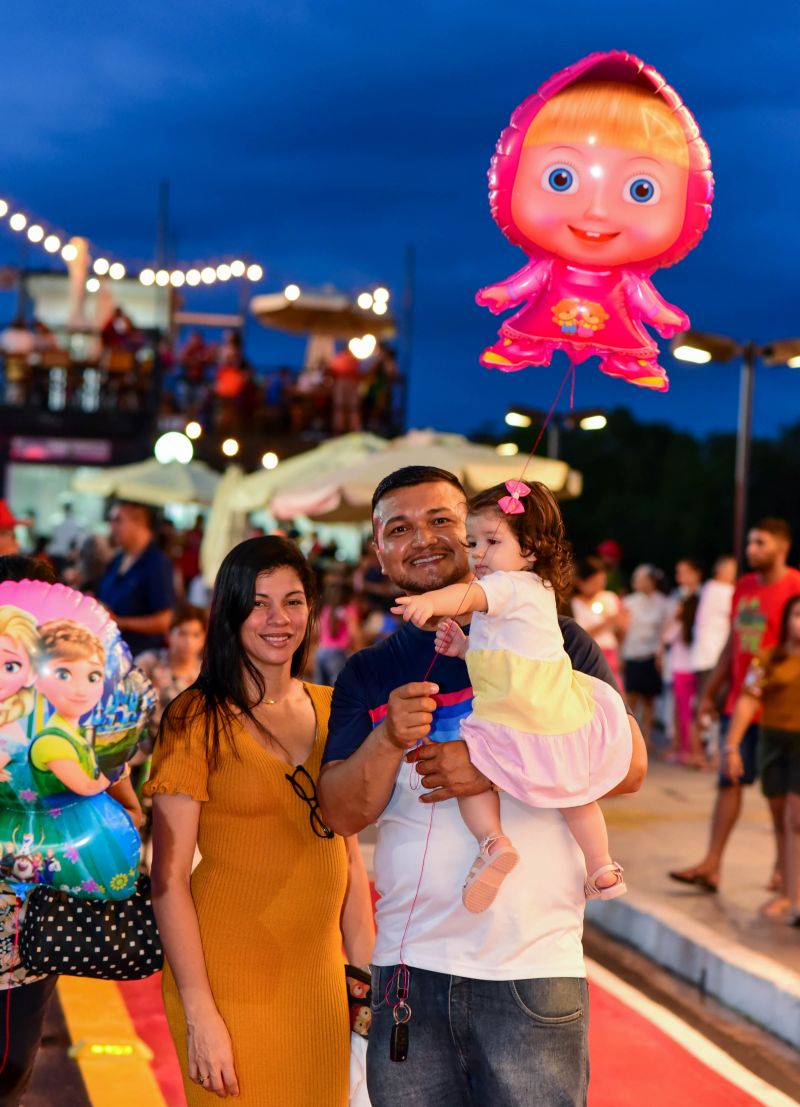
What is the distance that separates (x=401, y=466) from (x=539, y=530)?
415 inches

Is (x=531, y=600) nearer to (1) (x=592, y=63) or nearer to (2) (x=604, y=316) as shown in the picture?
(2) (x=604, y=316)

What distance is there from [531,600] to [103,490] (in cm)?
1683

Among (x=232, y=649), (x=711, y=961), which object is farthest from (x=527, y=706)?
(x=711, y=961)

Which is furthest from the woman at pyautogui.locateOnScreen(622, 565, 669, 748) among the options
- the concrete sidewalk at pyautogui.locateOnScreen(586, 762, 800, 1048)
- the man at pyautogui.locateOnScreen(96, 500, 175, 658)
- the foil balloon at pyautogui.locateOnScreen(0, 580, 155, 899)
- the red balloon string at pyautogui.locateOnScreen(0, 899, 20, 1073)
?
the foil balloon at pyautogui.locateOnScreen(0, 580, 155, 899)

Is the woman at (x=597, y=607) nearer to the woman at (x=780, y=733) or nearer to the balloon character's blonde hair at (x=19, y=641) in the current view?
the woman at (x=780, y=733)

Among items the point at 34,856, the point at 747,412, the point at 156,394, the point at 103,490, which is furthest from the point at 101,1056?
the point at 156,394

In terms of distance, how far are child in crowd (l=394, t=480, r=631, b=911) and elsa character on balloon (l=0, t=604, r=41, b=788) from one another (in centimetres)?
100

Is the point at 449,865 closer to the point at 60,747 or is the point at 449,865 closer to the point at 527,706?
the point at 527,706

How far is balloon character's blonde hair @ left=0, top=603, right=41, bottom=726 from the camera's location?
3.32 meters

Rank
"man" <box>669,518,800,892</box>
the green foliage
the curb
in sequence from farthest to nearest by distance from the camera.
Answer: the green foliage → "man" <box>669,518,800,892</box> → the curb

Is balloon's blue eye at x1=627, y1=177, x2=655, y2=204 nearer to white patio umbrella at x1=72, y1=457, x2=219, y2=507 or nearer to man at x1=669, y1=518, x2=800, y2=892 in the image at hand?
man at x1=669, y1=518, x2=800, y2=892

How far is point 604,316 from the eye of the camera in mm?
3557

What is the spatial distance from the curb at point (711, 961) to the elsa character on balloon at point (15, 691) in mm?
3722

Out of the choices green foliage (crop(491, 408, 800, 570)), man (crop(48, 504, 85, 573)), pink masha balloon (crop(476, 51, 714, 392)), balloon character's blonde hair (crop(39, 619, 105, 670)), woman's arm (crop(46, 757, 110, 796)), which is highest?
green foliage (crop(491, 408, 800, 570))
